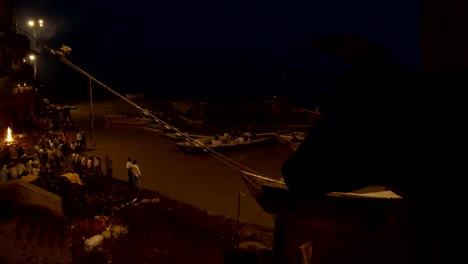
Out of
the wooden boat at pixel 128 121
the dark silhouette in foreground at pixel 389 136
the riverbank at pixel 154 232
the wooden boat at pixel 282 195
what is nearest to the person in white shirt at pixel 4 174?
the riverbank at pixel 154 232

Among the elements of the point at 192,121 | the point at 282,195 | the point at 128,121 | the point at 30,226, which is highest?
the point at 30,226

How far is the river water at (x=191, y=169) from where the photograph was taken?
64.2ft

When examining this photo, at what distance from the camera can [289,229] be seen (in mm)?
7156

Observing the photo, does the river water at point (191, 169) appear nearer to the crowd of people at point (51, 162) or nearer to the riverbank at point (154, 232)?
the riverbank at point (154, 232)

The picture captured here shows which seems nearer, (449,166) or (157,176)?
(449,166)

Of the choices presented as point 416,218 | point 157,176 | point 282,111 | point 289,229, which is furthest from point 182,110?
point 416,218

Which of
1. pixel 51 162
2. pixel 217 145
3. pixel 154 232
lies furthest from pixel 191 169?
pixel 154 232

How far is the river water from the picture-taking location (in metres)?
19.6

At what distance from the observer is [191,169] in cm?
2650

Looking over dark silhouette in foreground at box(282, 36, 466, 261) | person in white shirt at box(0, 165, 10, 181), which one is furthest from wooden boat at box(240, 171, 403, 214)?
person in white shirt at box(0, 165, 10, 181)

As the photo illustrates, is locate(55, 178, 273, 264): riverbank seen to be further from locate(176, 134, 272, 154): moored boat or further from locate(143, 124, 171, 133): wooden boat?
locate(143, 124, 171, 133): wooden boat

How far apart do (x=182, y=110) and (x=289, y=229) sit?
145 ft

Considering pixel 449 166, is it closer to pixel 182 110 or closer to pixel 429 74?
pixel 429 74

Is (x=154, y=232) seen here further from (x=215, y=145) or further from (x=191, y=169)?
(x=215, y=145)
